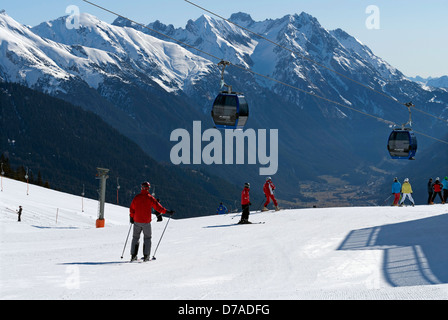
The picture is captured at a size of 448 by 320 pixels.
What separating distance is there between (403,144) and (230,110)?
11.3m

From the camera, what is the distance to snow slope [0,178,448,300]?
30.5ft

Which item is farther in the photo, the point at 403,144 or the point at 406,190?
the point at 403,144

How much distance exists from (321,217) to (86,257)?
11030 millimetres

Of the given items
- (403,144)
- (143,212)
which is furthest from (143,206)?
(403,144)

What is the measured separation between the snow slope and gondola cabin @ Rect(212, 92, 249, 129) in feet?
14.1

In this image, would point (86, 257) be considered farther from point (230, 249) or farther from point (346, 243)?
point (346, 243)

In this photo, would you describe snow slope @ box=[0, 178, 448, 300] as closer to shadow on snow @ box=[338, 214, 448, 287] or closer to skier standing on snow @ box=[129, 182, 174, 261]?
shadow on snow @ box=[338, 214, 448, 287]

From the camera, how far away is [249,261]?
43.8ft

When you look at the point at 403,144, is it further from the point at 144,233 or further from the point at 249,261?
the point at 144,233

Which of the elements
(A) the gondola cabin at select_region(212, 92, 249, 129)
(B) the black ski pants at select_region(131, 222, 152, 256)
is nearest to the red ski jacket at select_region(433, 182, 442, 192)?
(A) the gondola cabin at select_region(212, 92, 249, 129)

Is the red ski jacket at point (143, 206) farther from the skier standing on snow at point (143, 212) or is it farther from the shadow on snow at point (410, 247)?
the shadow on snow at point (410, 247)

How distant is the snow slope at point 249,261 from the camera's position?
30.5ft
